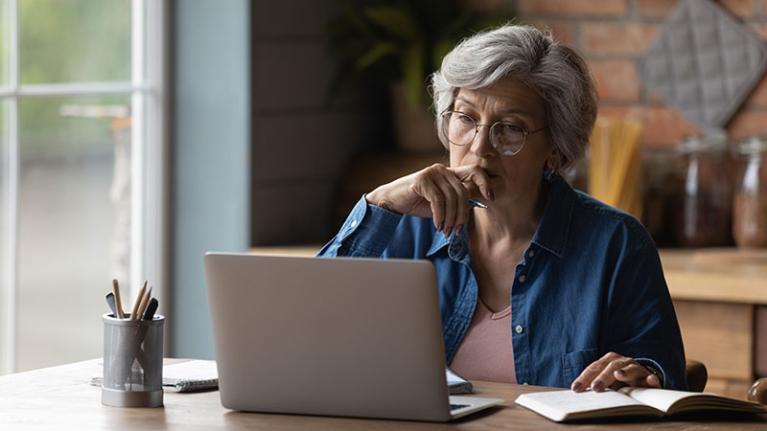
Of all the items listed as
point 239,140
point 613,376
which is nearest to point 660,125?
point 239,140

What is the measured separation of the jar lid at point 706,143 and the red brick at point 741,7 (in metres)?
0.34

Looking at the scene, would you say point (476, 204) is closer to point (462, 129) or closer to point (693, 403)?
point (462, 129)

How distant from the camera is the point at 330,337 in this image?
1.83 m

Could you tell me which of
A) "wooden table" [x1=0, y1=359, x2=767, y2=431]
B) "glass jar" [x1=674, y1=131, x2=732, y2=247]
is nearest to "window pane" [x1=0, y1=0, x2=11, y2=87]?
"wooden table" [x1=0, y1=359, x2=767, y2=431]

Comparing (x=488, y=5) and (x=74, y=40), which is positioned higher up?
(x=488, y=5)

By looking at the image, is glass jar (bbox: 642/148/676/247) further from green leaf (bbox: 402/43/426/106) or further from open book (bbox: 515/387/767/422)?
open book (bbox: 515/387/767/422)

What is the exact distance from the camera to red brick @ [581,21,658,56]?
3857 mm

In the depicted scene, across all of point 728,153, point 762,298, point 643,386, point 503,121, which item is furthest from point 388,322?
point 728,153

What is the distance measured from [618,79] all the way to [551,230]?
62.9 inches

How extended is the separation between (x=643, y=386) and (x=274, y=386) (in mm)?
588

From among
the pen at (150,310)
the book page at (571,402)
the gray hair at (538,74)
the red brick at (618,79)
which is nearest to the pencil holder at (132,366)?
the pen at (150,310)

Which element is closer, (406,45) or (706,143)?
(706,143)

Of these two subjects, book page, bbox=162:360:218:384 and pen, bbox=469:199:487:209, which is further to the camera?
pen, bbox=469:199:487:209

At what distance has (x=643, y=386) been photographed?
80.4 inches
